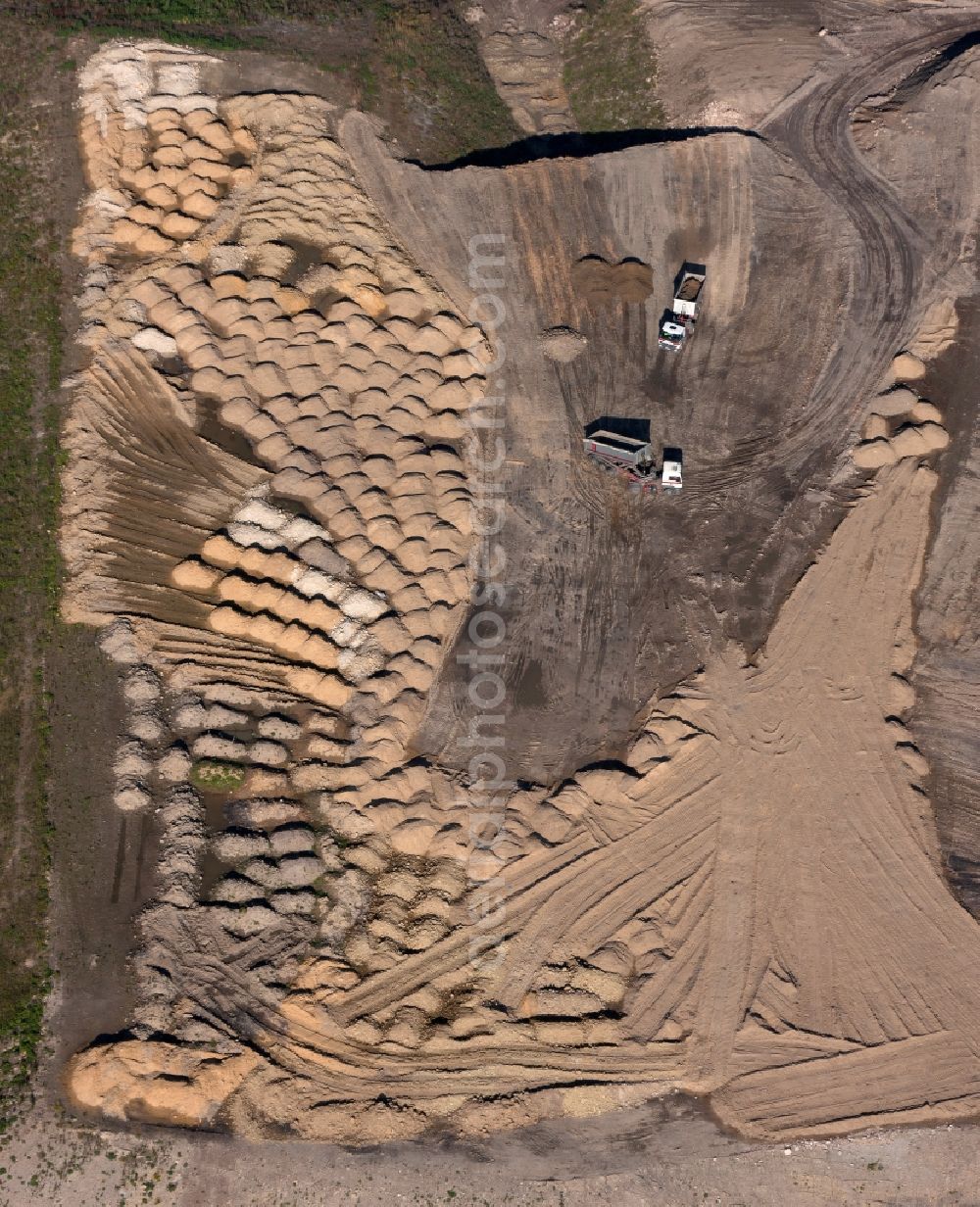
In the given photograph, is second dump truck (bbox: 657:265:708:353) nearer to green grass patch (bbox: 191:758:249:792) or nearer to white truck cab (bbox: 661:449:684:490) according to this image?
white truck cab (bbox: 661:449:684:490)

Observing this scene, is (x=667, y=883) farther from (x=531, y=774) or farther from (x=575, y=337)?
(x=575, y=337)

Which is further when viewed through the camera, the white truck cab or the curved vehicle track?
the curved vehicle track

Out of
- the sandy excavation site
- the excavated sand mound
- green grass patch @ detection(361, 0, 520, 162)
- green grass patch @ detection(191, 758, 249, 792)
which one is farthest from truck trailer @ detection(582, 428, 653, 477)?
green grass patch @ detection(361, 0, 520, 162)

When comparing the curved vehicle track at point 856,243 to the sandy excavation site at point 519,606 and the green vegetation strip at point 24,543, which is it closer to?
the sandy excavation site at point 519,606

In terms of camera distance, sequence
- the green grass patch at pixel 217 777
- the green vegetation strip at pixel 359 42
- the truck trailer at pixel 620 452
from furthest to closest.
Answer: the green vegetation strip at pixel 359 42 → the truck trailer at pixel 620 452 → the green grass patch at pixel 217 777

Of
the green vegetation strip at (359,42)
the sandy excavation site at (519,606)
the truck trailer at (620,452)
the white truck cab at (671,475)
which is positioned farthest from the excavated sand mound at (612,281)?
the green vegetation strip at (359,42)
